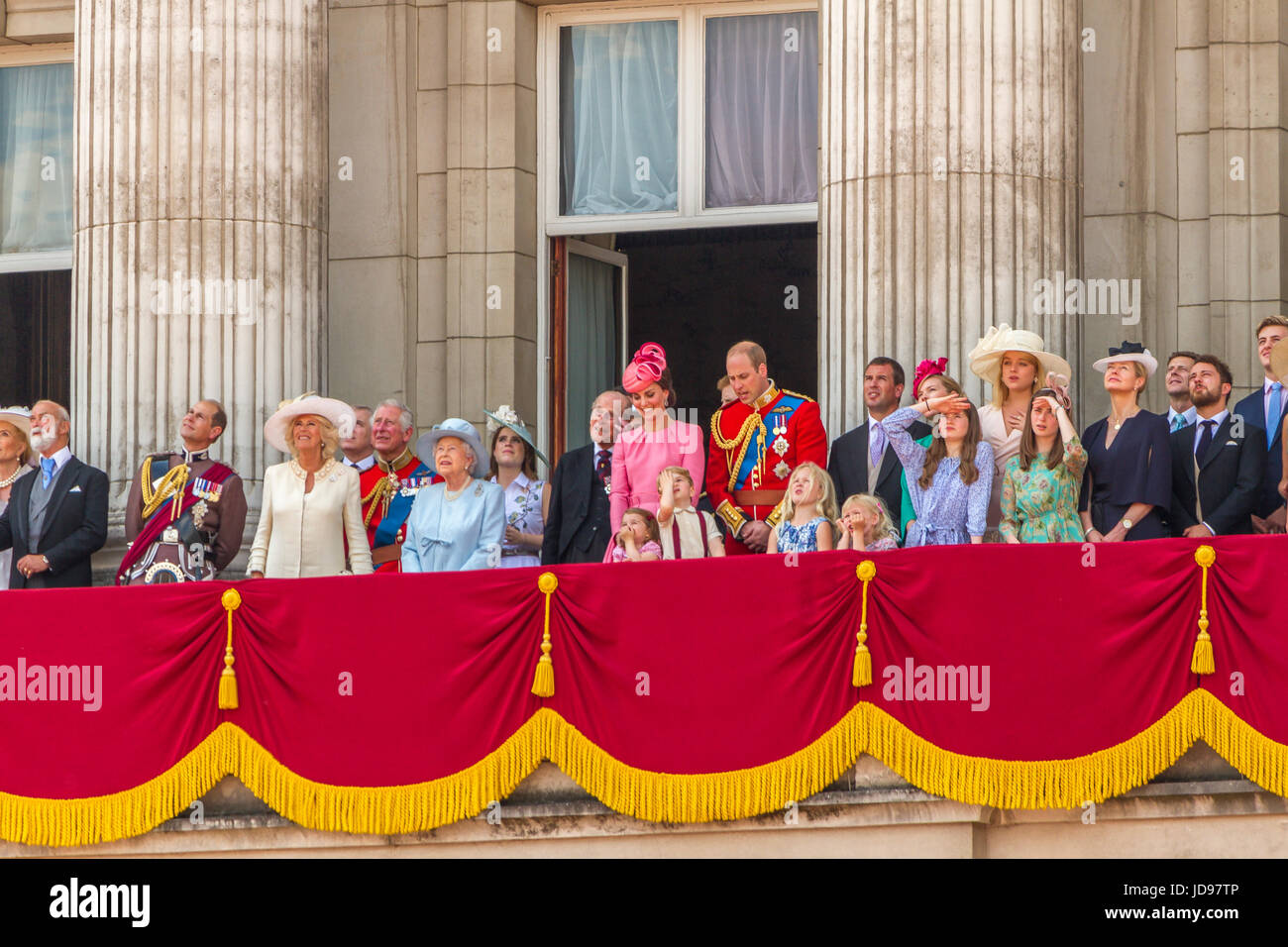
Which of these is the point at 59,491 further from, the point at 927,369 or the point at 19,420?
the point at 927,369

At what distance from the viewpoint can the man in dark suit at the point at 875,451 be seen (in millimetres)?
13172

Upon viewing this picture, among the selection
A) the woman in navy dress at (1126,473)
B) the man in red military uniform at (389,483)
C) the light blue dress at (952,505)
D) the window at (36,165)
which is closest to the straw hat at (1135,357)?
the woman in navy dress at (1126,473)

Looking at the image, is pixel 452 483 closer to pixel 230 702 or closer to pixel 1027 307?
pixel 230 702

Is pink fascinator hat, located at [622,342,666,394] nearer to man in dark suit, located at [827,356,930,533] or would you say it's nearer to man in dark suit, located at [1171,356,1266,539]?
man in dark suit, located at [827,356,930,533]

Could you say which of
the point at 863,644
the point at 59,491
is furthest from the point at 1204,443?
the point at 59,491

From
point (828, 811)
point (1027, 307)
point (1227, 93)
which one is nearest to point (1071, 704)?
point (828, 811)

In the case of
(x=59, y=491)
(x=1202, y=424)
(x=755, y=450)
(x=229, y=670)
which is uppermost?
(x=1202, y=424)

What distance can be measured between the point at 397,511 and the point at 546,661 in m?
2.53

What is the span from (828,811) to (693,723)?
0.84 m

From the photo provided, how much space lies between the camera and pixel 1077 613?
11680 millimetres

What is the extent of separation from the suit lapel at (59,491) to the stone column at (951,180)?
465 cm

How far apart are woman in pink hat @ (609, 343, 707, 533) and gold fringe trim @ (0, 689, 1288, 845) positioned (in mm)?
Result: 1477

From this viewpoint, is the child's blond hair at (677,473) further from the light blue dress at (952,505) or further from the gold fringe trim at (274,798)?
the gold fringe trim at (274,798)

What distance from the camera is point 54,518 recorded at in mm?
14492
